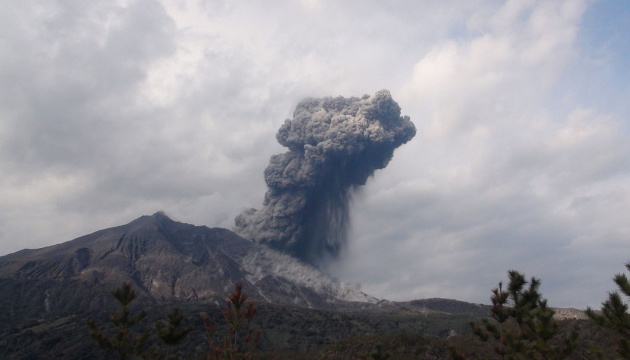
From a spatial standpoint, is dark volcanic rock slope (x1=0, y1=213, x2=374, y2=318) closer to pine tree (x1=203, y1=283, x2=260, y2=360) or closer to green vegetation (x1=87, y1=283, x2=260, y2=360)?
green vegetation (x1=87, y1=283, x2=260, y2=360)

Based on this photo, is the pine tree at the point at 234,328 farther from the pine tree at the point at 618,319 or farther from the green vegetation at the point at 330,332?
the pine tree at the point at 618,319

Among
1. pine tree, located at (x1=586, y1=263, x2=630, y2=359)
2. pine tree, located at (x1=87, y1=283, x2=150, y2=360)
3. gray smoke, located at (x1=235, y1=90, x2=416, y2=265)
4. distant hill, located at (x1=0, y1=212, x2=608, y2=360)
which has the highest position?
gray smoke, located at (x1=235, y1=90, x2=416, y2=265)

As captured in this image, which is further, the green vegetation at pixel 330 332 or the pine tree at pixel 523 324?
the pine tree at pixel 523 324

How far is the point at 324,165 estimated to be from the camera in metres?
148

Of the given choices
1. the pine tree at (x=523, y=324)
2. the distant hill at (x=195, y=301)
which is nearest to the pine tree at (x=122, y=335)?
the pine tree at (x=523, y=324)

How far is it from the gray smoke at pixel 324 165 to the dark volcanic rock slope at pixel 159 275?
44.1 feet

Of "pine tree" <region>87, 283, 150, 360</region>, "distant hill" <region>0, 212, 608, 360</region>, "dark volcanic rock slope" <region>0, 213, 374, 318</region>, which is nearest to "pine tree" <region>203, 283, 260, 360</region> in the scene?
"pine tree" <region>87, 283, 150, 360</region>

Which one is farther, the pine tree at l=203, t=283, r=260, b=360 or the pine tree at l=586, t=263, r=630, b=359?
the pine tree at l=586, t=263, r=630, b=359

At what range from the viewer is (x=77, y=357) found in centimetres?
9031

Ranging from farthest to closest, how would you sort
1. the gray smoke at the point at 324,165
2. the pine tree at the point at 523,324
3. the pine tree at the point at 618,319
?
the gray smoke at the point at 324,165 → the pine tree at the point at 523,324 → the pine tree at the point at 618,319

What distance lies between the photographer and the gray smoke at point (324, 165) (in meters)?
143

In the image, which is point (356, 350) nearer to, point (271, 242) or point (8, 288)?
point (271, 242)

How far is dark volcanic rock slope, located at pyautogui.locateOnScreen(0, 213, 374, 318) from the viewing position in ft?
503

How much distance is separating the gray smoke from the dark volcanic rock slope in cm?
1343
